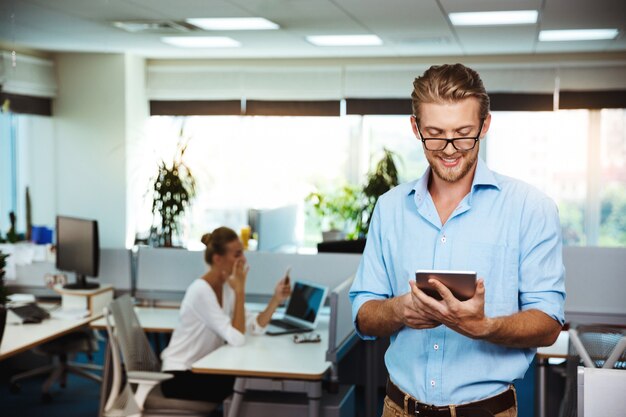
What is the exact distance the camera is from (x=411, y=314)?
64.8 inches

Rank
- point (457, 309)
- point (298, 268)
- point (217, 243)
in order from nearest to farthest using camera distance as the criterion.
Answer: point (457, 309)
point (217, 243)
point (298, 268)

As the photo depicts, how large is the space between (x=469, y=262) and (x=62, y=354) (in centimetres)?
442

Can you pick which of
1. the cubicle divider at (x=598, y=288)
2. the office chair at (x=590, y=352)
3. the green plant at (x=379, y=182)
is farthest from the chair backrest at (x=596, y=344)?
the green plant at (x=379, y=182)

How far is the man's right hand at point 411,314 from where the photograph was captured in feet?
5.37

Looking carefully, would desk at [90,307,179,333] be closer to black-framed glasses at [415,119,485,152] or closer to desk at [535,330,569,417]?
desk at [535,330,569,417]

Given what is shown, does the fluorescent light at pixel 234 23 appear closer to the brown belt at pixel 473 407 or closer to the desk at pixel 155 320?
the desk at pixel 155 320

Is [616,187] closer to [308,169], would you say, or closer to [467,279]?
[308,169]

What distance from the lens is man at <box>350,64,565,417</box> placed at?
67.7 inches

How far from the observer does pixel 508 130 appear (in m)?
9.04

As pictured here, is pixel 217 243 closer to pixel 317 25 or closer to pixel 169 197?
pixel 169 197

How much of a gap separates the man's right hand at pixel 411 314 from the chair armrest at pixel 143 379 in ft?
7.91

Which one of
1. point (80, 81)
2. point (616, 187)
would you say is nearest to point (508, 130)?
point (616, 187)

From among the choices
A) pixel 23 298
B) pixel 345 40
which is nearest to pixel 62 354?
pixel 23 298

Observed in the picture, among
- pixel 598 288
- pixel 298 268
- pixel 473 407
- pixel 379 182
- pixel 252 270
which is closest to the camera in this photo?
pixel 473 407
